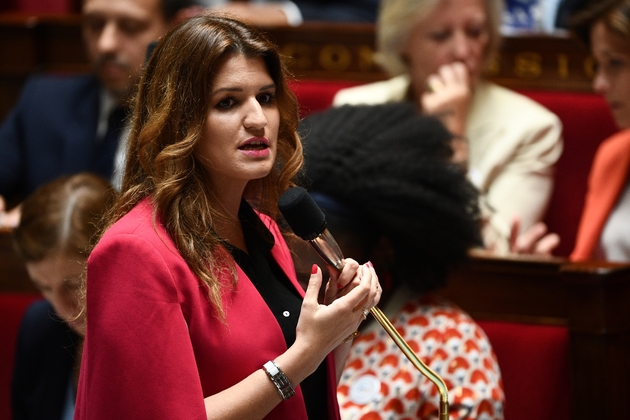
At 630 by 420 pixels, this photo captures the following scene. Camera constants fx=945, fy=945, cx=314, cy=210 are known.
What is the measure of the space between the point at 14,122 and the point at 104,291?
1.82 metres

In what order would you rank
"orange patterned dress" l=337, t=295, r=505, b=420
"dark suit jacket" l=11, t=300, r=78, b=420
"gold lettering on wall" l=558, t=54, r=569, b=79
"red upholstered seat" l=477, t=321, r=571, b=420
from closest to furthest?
"orange patterned dress" l=337, t=295, r=505, b=420, "red upholstered seat" l=477, t=321, r=571, b=420, "dark suit jacket" l=11, t=300, r=78, b=420, "gold lettering on wall" l=558, t=54, r=569, b=79

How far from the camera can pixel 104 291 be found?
859 millimetres

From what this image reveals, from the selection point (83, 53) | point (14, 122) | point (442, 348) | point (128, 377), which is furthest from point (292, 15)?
point (128, 377)

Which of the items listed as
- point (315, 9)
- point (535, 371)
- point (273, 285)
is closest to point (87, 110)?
point (315, 9)

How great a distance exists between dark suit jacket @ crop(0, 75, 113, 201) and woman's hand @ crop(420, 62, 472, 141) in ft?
2.66

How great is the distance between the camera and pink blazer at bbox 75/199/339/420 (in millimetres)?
844

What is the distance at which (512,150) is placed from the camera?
2.12 meters

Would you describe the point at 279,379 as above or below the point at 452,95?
above

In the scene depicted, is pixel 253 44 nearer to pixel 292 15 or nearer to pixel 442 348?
pixel 442 348

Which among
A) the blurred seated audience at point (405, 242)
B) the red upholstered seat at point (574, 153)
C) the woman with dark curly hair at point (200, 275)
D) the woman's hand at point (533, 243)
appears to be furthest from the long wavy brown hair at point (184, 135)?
the red upholstered seat at point (574, 153)

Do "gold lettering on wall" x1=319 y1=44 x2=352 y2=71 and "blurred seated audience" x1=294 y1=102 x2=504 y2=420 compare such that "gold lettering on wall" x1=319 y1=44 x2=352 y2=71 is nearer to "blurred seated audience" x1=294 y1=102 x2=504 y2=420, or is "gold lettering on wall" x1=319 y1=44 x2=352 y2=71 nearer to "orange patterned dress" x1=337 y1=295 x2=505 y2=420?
"blurred seated audience" x1=294 y1=102 x2=504 y2=420

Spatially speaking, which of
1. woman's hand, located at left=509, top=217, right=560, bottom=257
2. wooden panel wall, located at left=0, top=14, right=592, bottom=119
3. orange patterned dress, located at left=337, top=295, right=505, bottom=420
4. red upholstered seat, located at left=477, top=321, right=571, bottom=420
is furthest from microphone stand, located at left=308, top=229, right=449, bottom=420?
wooden panel wall, located at left=0, top=14, right=592, bottom=119

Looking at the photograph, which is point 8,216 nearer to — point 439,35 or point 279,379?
point 439,35

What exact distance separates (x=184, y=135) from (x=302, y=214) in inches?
5.7
